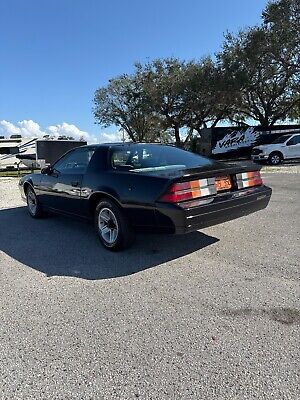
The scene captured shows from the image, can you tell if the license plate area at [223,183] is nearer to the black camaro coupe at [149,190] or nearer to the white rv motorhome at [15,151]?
the black camaro coupe at [149,190]

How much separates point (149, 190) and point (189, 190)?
0.46 meters

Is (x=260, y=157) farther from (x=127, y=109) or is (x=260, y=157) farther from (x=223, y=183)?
(x=127, y=109)

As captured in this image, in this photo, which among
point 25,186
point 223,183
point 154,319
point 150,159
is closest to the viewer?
point 154,319

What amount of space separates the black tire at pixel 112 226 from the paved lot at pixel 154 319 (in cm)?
18

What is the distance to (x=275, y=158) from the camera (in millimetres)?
18781

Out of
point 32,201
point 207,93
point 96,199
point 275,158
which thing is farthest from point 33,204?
point 207,93

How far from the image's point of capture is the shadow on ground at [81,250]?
3.97 meters

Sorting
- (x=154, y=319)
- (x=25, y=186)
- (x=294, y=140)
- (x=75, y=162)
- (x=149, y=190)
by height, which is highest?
(x=294, y=140)

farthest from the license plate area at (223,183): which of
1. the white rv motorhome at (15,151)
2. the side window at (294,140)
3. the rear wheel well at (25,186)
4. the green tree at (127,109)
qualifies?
the green tree at (127,109)

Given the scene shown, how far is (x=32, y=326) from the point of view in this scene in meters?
2.82

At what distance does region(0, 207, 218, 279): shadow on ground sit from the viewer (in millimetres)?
3969

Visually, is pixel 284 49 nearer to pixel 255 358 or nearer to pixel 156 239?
pixel 156 239

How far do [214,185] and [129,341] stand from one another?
2.23 meters

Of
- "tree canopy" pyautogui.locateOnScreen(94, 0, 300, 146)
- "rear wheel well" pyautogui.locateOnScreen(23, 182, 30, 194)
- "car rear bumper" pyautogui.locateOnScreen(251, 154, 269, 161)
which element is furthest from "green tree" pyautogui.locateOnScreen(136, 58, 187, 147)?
"rear wheel well" pyautogui.locateOnScreen(23, 182, 30, 194)
